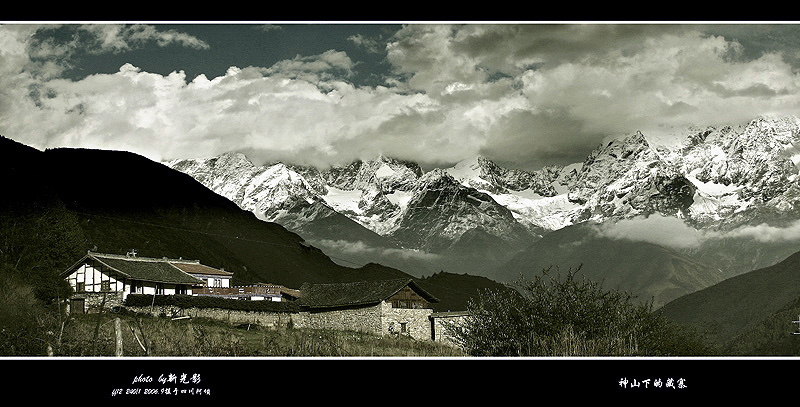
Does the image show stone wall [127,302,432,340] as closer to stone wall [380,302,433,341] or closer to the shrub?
stone wall [380,302,433,341]

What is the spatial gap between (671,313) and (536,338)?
13317cm

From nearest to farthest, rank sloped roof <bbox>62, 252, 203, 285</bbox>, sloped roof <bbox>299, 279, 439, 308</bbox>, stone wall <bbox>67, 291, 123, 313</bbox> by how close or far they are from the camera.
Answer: stone wall <bbox>67, 291, 123, 313</bbox> < sloped roof <bbox>62, 252, 203, 285</bbox> < sloped roof <bbox>299, 279, 439, 308</bbox>

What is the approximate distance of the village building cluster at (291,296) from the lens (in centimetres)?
4219

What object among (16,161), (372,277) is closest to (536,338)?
(16,161)

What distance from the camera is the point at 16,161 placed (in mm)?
52781

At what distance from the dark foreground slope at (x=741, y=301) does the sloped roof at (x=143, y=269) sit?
84.9 m

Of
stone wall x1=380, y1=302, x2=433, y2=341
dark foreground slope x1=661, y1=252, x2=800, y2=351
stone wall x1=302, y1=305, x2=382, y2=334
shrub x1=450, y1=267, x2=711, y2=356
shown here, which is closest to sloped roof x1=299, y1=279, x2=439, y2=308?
stone wall x1=302, y1=305, x2=382, y2=334

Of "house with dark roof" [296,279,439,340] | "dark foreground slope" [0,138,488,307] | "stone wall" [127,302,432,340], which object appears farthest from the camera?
"house with dark roof" [296,279,439,340]

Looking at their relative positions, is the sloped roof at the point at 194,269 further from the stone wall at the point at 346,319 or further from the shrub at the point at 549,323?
the shrub at the point at 549,323

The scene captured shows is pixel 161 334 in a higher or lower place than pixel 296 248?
lower

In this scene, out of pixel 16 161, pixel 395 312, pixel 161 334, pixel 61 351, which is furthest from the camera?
pixel 16 161

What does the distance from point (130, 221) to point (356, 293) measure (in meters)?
35.8

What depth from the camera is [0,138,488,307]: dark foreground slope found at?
43.1 m
